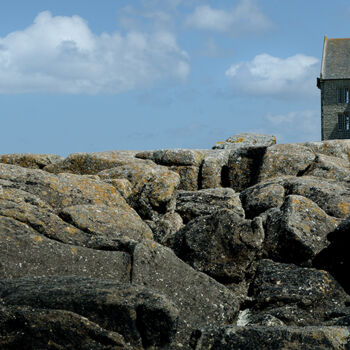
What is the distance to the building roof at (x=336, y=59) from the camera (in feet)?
267

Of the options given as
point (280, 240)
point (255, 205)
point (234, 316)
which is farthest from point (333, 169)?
point (234, 316)

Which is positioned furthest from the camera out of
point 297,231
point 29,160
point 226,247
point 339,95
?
point 339,95

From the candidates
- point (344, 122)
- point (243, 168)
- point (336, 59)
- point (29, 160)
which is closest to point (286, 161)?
point (243, 168)

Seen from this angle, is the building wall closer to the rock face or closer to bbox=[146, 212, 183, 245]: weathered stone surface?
the rock face

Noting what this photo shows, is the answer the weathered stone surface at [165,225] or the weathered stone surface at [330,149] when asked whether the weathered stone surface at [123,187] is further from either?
the weathered stone surface at [330,149]

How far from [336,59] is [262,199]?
71656 millimetres

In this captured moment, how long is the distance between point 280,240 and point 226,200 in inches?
149

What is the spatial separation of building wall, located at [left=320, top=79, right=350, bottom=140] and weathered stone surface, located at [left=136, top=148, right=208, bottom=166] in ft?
198

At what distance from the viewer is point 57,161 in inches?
1019

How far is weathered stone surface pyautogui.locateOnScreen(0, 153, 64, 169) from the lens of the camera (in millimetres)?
25719

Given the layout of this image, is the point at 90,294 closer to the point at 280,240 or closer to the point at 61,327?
the point at 61,327

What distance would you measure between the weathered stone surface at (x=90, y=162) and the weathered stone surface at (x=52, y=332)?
53.6 feet

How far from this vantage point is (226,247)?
1320cm

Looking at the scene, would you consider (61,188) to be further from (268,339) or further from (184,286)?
(268,339)
